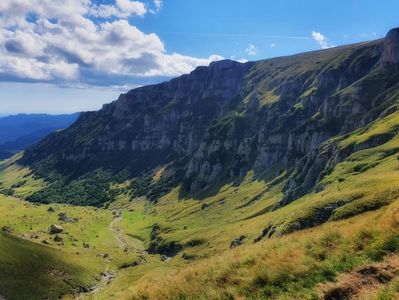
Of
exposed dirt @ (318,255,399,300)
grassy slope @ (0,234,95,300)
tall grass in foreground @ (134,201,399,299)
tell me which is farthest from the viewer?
grassy slope @ (0,234,95,300)

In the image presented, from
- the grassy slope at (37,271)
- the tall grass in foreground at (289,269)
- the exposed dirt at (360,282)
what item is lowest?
the grassy slope at (37,271)

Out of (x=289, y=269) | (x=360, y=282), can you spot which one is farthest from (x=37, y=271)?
(x=360, y=282)

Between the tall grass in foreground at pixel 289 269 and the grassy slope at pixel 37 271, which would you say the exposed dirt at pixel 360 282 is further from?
the grassy slope at pixel 37 271

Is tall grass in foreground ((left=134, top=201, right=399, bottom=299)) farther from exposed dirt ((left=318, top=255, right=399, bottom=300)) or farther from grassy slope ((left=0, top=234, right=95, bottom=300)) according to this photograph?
grassy slope ((left=0, top=234, right=95, bottom=300))

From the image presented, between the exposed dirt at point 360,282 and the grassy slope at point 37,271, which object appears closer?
the exposed dirt at point 360,282

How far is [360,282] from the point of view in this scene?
19.5 meters

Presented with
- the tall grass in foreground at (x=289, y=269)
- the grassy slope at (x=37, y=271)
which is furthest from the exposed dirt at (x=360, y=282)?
the grassy slope at (x=37, y=271)

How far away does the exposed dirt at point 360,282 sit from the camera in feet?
61.9

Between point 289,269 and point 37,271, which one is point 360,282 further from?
point 37,271

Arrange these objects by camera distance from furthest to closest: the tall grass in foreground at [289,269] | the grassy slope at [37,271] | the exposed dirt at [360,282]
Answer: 1. the grassy slope at [37,271]
2. the tall grass in foreground at [289,269]
3. the exposed dirt at [360,282]

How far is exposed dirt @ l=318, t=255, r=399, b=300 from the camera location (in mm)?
18875

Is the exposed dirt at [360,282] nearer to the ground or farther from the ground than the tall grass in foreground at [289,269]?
farther from the ground

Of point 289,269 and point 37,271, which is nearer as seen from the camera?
point 289,269

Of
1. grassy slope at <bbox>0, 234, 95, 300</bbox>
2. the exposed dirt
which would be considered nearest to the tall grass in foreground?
the exposed dirt
